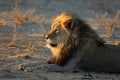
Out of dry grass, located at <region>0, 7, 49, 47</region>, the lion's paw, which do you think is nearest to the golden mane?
the lion's paw

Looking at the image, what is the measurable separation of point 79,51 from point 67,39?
0.28 metres

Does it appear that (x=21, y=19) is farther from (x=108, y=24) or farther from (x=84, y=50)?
(x=84, y=50)

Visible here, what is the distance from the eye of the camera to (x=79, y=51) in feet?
27.9

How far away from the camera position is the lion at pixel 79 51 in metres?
8.49

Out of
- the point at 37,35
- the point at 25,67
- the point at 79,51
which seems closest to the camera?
the point at 25,67

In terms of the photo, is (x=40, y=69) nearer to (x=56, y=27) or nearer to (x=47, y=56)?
(x=56, y=27)

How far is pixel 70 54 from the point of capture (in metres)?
8.49

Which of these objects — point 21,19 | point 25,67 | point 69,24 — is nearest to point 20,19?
point 21,19

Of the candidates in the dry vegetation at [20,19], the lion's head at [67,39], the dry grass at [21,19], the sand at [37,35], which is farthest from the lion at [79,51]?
the dry grass at [21,19]

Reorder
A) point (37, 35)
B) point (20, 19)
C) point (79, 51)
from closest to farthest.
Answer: point (79, 51) < point (37, 35) < point (20, 19)

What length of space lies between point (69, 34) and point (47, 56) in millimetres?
1325

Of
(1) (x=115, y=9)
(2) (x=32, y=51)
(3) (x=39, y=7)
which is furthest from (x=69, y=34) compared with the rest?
(1) (x=115, y=9)

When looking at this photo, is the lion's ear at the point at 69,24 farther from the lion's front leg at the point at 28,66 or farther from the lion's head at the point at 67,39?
the lion's front leg at the point at 28,66

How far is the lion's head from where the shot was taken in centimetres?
851
